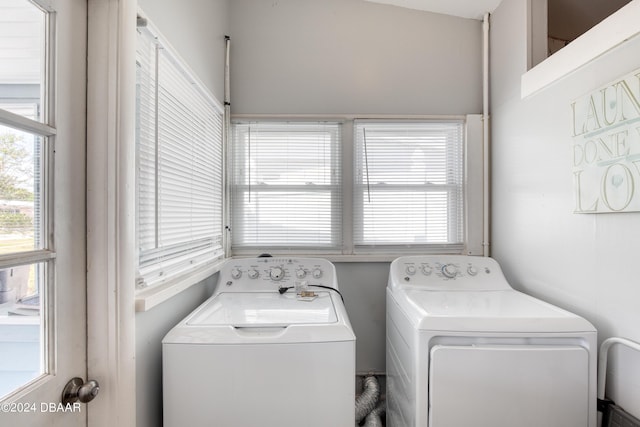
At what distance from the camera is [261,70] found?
1924mm

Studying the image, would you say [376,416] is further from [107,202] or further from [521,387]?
[107,202]

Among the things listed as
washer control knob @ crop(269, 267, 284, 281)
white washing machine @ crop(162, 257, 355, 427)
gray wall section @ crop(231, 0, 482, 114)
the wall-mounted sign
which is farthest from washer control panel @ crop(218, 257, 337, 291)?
the wall-mounted sign

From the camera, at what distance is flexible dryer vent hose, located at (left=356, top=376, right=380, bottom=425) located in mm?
1653

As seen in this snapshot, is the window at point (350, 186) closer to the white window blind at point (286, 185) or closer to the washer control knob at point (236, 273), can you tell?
the white window blind at point (286, 185)

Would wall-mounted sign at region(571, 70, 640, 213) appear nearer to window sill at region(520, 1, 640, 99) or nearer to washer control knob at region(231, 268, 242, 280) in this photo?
window sill at region(520, 1, 640, 99)

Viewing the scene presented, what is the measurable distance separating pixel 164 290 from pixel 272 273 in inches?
25.9

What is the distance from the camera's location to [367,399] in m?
1.70

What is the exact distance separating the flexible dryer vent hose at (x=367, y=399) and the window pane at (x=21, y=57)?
6.46 feet

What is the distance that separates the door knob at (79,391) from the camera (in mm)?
755

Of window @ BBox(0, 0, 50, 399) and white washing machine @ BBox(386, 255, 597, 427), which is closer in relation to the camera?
window @ BBox(0, 0, 50, 399)

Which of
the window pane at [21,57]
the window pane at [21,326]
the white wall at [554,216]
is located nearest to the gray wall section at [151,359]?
the window pane at [21,326]

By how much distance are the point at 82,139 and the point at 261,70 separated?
1.39 metres

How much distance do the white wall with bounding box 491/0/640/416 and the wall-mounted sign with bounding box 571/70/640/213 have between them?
0.16 feet

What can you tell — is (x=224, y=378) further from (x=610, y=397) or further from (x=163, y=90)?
(x=610, y=397)
